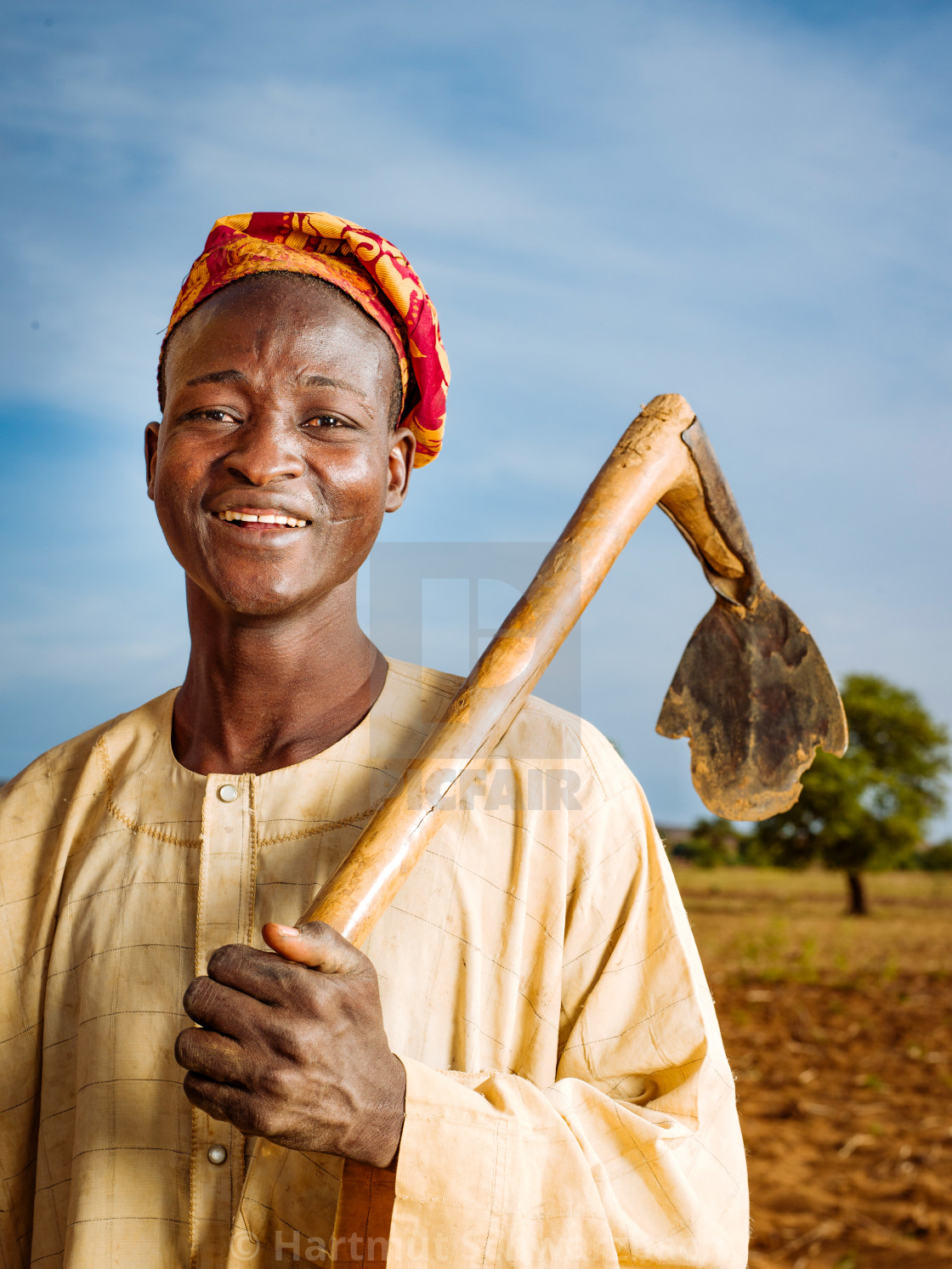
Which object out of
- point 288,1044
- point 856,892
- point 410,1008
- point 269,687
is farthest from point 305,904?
point 856,892

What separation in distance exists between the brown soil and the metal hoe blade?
10.3 feet

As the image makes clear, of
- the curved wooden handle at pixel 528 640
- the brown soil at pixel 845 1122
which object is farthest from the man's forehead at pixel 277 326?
the brown soil at pixel 845 1122

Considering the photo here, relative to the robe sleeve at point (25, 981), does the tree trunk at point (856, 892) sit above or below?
below

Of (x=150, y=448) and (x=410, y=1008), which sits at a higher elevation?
(x=150, y=448)

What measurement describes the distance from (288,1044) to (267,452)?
811mm

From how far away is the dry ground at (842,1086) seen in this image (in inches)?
177

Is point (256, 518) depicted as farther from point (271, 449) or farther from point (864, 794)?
point (864, 794)

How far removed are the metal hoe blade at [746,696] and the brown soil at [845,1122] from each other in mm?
3147

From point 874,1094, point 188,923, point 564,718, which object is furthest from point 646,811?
point 874,1094

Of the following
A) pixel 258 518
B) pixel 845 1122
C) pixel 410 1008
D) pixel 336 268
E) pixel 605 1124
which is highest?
pixel 336 268

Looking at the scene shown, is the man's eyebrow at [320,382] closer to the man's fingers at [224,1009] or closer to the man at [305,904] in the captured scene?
the man at [305,904]

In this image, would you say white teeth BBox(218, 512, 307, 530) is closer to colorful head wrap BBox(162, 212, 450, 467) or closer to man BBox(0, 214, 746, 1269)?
man BBox(0, 214, 746, 1269)

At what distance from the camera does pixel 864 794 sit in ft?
65.1

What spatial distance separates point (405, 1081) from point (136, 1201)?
56cm
